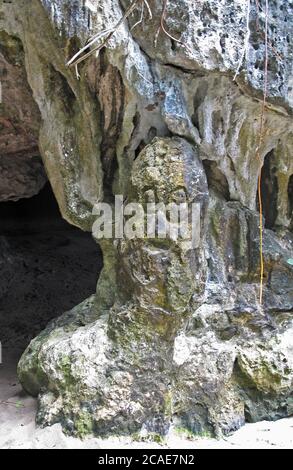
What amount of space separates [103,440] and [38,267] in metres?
2.11

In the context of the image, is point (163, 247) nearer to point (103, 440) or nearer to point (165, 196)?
point (165, 196)

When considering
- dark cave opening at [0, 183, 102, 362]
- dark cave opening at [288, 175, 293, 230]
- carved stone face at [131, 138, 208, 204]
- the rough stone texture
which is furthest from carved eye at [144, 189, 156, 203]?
dark cave opening at [0, 183, 102, 362]

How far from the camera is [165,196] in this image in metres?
1.79

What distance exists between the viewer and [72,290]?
3.62 meters

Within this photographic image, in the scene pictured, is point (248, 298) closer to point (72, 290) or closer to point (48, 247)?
point (72, 290)

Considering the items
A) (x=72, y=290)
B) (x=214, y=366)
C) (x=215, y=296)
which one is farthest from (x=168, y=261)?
(x=72, y=290)

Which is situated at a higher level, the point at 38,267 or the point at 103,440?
the point at 38,267

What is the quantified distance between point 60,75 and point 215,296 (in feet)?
3.44

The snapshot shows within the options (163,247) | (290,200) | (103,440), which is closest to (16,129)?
(163,247)

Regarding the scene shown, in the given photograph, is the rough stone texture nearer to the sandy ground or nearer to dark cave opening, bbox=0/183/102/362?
dark cave opening, bbox=0/183/102/362

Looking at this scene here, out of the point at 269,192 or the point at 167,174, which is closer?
the point at 167,174

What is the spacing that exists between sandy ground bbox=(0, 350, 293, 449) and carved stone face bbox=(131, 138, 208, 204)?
84cm

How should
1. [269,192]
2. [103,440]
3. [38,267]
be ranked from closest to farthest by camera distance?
1. [103,440]
2. [269,192]
3. [38,267]

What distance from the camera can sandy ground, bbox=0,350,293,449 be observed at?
5.72 feet
